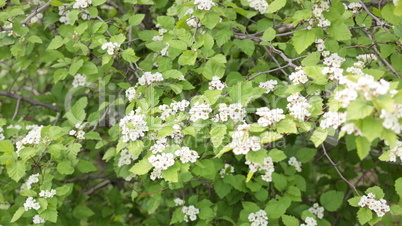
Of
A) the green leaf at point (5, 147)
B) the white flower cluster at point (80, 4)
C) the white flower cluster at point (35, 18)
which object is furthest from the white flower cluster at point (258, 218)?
the white flower cluster at point (35, 18)

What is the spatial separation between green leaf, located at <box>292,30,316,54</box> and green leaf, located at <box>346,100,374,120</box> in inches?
42.7

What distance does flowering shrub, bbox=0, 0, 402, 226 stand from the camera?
7.77 feet

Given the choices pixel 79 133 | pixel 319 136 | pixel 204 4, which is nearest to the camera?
pixel 319 136

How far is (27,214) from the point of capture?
3.08 m

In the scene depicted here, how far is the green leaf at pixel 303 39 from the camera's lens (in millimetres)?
2846

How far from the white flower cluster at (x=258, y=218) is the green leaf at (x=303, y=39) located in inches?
46.1

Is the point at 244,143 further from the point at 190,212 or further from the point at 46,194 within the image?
the point at 46,194

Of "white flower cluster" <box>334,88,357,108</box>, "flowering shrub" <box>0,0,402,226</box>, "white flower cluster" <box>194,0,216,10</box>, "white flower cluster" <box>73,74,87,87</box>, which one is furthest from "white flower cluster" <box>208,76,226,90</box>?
"white flower cluster" <box>73,74,87,87</box>

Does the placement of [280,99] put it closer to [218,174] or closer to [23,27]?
[218,174]

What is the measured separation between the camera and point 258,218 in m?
3.21

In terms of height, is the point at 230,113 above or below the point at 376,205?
above

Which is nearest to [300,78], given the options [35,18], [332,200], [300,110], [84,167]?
[300,110]

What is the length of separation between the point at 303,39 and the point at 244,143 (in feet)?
3.34

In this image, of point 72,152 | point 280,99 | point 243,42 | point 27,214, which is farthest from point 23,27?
point 280,99
